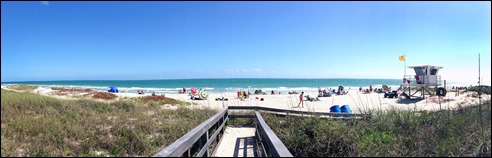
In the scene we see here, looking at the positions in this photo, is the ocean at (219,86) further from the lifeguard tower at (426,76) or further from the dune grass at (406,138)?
the dune grass at (406,138)

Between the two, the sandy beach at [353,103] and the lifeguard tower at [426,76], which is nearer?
the sandy beach at [353,103]

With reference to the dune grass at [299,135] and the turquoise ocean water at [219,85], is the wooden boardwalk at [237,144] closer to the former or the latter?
the dune grass at [299,135]

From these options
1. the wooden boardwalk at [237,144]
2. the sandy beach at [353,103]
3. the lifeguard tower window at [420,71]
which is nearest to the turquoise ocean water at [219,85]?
the sandy beach at [353,103]

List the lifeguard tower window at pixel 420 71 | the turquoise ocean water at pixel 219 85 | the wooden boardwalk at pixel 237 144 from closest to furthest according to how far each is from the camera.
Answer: the wooden boardwalk at pixel 237 144
the lifeguard tower window at pixel 420 71
the turquoise ocean water at pixel 219 85

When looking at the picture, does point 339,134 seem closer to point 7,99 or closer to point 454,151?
point 454,151

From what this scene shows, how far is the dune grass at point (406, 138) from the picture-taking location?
2560 millimetres

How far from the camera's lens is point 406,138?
313 cm

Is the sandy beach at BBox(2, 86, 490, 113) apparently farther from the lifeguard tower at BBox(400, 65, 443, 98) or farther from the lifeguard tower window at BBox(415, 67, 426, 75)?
the lifeguard tower window at BBox(415, 67, 426, 75)

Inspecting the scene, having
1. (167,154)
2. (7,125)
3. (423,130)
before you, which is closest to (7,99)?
(7,125)

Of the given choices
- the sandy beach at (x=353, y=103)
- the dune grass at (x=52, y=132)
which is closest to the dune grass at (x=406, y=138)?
the sandy beach at (x=353, y=103)

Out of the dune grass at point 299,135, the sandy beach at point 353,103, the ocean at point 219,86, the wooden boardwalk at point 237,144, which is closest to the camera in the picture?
the dune grass at point 299,135

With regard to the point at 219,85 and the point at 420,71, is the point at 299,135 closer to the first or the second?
the point at 420,71

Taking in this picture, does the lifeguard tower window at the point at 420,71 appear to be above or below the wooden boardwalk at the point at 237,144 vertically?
above

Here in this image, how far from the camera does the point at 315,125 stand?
5.16 meters
